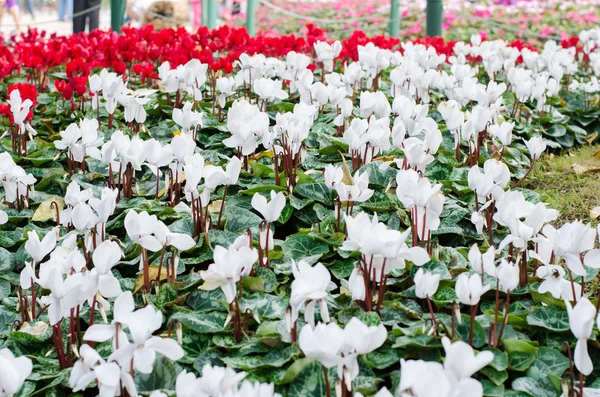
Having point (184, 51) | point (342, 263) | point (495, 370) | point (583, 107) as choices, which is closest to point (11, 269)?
point (342, 263)

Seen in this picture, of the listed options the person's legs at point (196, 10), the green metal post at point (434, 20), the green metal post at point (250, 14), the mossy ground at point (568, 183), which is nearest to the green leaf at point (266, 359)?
the mossy ground at point (568, 183)

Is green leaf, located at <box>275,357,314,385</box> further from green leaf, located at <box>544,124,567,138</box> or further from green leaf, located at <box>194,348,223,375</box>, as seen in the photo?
green leaf, located at <box>544,124,567,138</box>

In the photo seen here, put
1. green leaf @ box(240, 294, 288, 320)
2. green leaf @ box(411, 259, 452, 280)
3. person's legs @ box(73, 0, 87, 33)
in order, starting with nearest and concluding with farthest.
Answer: green leaf @ box(240, 294, 288, 320), green leaf @ box(411, 259, 452, 280), person's legs @ box(73, 0, 87, 33)

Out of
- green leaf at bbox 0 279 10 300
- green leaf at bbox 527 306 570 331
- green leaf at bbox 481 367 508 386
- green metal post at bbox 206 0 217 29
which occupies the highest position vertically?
green metal post at bbox 206 0 217 29

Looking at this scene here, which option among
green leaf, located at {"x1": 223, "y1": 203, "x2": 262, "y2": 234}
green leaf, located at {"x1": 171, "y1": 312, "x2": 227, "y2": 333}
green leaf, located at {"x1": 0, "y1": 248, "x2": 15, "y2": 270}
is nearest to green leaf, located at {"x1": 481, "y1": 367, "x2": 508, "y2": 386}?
green leaf, located at {"x1": 171, "y1": 312, "x2": 227, "y2": 333}

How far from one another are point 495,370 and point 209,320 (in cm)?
75

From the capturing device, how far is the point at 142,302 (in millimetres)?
2342

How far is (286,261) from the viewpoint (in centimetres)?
248

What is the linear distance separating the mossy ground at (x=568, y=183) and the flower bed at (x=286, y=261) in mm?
120

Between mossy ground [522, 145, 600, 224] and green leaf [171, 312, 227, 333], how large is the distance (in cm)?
143

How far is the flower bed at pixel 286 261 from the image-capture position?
1725 millimetres

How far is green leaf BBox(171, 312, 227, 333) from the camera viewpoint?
204 cm

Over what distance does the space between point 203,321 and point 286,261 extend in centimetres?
46

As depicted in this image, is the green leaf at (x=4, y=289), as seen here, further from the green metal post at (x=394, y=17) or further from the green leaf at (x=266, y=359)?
the green metal post at (x=394, y=17)
